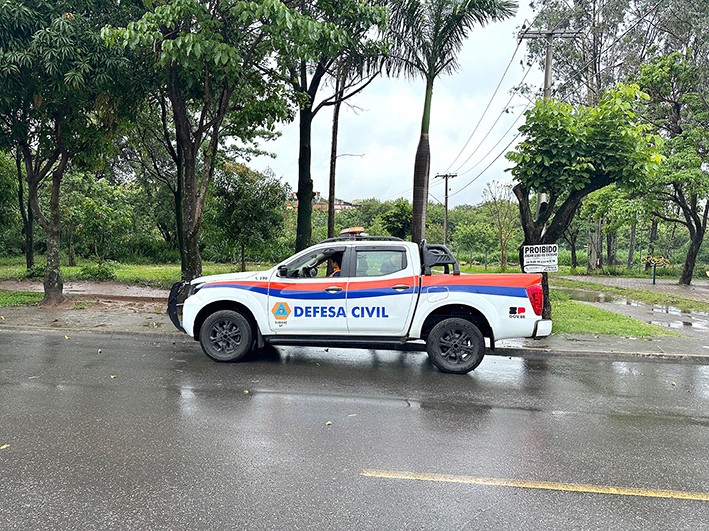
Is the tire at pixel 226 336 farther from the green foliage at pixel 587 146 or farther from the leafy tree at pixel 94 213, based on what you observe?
the leafy tree at pixel 94 213

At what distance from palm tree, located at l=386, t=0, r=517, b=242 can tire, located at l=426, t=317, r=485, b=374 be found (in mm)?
6205

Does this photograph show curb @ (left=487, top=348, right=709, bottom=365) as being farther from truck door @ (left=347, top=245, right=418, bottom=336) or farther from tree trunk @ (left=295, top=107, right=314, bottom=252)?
tree trunk @ (left=295, top=107, right=314, bottom=252)

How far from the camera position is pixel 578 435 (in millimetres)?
5027

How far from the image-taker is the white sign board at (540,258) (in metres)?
9.88

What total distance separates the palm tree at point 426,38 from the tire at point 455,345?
6205 mm

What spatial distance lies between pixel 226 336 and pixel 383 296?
2.54 metres

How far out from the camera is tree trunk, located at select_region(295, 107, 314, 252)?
15.7 m

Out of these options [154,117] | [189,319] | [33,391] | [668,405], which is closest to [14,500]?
[33,391]

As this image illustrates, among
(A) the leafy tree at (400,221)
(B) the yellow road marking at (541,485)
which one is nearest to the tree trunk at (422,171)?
(A) the leafy tree at (400,221)

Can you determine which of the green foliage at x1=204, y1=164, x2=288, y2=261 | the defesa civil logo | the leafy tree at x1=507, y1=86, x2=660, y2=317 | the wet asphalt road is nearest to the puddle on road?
the leafy tree at x1=507, y1=86, x2=660, y2=317

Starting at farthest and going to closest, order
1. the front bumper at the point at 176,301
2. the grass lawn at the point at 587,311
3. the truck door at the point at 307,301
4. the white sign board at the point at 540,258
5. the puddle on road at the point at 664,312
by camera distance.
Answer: the puddle on road at the point at 664,312 < the grass lawn at the point at 587,311 < the white sign board at the point at 540,258 < the front bumper at the point at 176,301 < the truck door at the point at 307,301

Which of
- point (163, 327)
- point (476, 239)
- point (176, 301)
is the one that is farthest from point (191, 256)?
point (476, 239)

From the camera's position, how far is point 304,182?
51.4 ft

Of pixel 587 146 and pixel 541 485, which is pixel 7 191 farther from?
pixel 541 485
